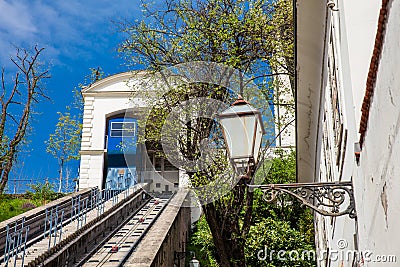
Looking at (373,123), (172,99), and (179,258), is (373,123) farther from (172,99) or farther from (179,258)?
(179,258)

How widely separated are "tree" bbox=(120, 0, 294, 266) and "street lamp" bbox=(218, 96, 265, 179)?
7.21 meters

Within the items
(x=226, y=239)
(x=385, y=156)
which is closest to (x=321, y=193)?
(x=385, y=156)

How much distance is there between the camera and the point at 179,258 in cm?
1614

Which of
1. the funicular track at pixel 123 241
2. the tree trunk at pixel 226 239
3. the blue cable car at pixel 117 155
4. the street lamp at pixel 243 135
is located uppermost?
the blue cable car at pixel 117 155

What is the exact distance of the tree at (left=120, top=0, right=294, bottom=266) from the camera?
11.9m

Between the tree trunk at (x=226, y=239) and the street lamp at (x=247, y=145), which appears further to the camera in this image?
the tree trunk at (x=226, y=239)

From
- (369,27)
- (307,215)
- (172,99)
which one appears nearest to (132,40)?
(172,99)

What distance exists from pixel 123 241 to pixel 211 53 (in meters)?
6.68

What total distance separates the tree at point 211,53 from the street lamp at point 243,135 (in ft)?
23.7

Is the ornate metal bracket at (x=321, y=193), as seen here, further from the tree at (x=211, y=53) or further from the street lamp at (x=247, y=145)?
the tree at (x=211, y=53)

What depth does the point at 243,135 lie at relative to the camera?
4094 millimetres

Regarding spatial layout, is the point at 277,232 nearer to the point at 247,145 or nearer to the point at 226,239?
the point at 226,239

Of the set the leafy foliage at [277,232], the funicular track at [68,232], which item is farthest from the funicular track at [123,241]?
the leafy foliage at [277,232]

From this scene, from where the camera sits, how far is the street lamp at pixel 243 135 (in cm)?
404
